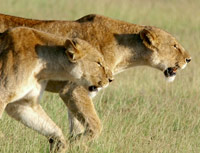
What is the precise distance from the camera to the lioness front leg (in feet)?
21.0

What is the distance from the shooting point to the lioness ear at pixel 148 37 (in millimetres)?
6980

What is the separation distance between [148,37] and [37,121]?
1.74 metres

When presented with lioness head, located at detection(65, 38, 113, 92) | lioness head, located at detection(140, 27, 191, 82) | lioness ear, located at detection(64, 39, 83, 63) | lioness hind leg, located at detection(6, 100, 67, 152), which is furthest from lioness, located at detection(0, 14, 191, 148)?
lioness ear, located at detection(64, 39, 83, 63)

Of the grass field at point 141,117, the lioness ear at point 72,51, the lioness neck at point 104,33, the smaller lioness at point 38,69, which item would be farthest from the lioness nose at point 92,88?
the lioness neck at point 104,33

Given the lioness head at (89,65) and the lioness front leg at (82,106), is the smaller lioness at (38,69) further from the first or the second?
the lioness front leg at (82,106)

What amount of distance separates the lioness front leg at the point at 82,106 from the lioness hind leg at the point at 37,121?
1.34ft

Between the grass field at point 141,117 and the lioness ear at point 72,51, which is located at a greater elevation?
the lioness ear at point 72,51

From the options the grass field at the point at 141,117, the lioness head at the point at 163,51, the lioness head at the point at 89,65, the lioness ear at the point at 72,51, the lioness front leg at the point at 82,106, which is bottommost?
the grass field at the point at 141,117

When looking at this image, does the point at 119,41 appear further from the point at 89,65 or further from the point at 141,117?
the point at 89,65

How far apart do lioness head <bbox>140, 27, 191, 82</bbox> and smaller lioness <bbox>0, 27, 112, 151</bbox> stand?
1.18 m

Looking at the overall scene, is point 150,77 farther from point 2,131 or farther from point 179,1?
point 179,1

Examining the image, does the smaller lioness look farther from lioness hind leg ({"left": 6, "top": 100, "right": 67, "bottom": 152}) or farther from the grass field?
the grass field

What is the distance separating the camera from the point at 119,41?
22.9ft

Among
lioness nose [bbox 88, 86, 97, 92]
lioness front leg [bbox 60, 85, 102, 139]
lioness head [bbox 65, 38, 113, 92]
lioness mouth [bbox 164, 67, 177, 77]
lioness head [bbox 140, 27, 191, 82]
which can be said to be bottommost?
lioness front leg [bbox 60, 85, 102, 139]
